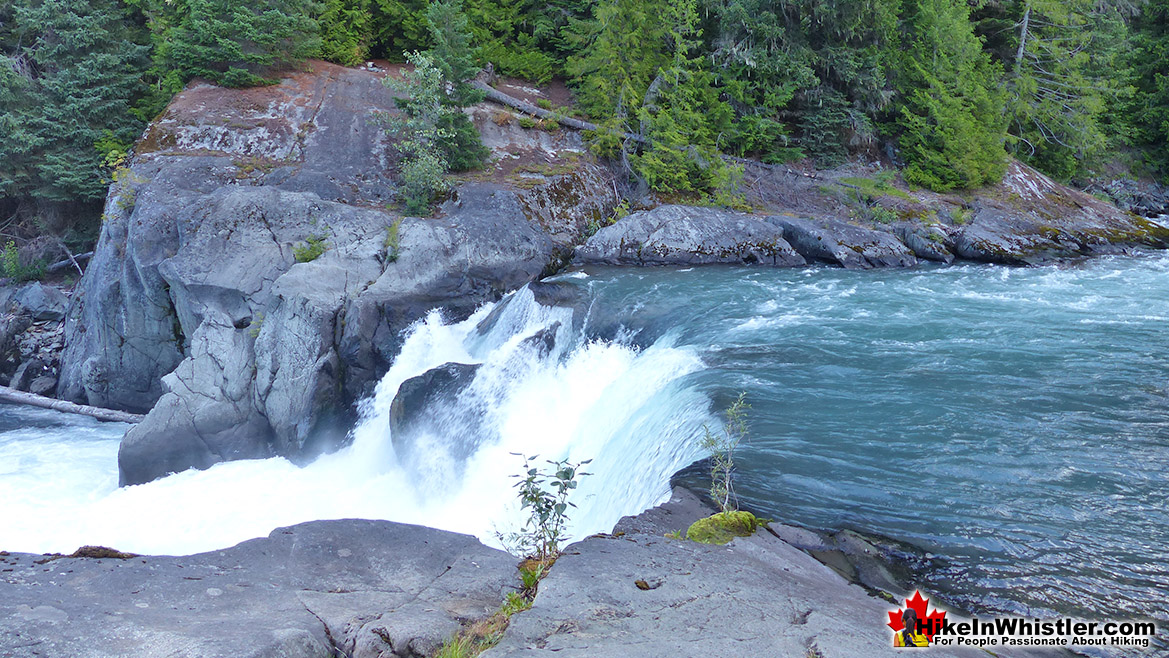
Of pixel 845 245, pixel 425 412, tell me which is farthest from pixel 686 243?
pixel 425 412

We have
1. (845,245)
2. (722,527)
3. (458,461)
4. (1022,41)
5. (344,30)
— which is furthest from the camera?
(1022,41)

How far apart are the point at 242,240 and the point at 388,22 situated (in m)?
12.7

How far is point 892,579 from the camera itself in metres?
5.80

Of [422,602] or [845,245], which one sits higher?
[845,245]

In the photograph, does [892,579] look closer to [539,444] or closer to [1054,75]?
[539,444]

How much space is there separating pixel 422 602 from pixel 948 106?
900 inches

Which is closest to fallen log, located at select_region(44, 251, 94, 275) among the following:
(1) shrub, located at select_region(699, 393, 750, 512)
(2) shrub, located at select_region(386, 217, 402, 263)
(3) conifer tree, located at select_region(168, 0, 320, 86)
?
(3) conifer tree, located at select_region(168, 0, 320, 86)

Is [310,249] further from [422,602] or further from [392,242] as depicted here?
[422,602]

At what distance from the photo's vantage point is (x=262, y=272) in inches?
567

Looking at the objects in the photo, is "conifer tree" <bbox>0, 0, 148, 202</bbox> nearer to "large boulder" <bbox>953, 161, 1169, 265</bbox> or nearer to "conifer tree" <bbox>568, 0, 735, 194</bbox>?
"conifer tree" <bbox>568, 0, 735, 194</bbox>

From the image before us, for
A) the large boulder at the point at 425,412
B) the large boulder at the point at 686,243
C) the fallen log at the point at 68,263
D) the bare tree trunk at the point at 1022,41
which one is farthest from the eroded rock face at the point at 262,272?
the bare tree trunk at the point at 1022,41

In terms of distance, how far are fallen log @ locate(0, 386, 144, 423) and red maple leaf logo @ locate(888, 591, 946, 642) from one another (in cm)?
1566

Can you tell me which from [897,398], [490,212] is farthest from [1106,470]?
[490,212]

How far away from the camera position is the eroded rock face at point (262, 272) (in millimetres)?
13023
